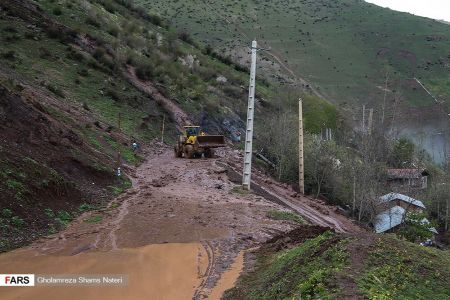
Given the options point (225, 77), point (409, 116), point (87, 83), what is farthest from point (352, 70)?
point (87, 83)

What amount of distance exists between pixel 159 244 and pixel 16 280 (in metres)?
3.75

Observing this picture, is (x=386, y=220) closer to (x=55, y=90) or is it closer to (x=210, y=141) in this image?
(x=210, y=141)

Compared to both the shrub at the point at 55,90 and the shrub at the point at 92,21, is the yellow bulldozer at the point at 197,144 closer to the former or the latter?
the shrub at the point at 55,90

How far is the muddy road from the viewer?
356 inches

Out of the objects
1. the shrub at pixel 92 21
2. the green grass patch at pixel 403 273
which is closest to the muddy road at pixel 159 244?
the green grass patch at pixel 403 273

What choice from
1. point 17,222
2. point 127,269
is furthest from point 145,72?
point 127,269

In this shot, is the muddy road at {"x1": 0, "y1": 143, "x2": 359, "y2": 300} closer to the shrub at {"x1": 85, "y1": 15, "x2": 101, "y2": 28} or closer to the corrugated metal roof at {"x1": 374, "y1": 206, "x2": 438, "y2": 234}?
the corrugated metal roof at {"x1": 374, "y1": 206, "x2": 438, "y2": 234}

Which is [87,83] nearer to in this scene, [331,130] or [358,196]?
[358,196]

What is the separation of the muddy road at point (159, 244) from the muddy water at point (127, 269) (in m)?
0.02

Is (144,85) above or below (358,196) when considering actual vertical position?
above

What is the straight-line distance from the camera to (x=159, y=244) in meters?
11.8

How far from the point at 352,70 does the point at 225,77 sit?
33810 mm

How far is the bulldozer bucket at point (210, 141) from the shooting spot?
29.5 m

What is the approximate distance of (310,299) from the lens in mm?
6367
